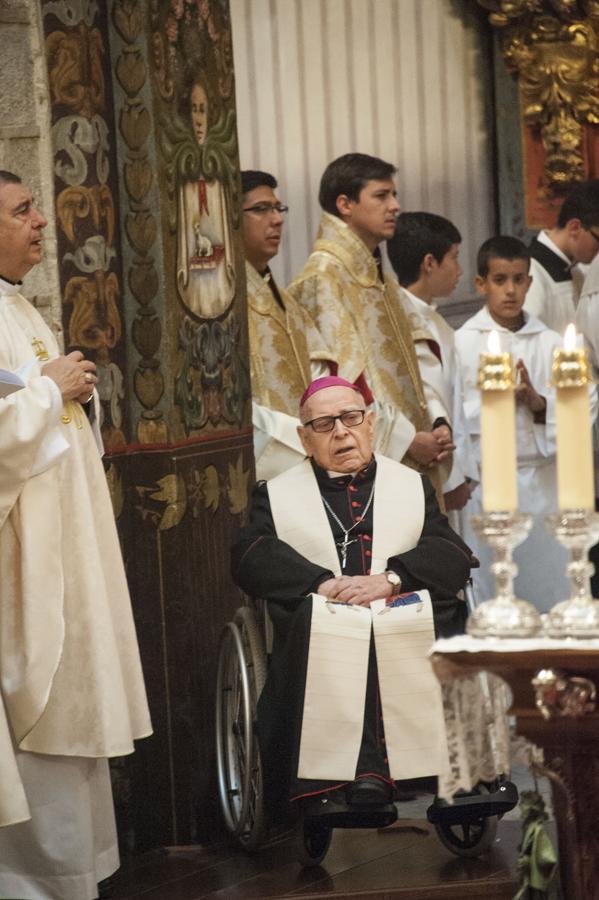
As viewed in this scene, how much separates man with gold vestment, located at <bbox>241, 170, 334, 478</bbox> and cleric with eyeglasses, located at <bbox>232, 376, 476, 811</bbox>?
989mm

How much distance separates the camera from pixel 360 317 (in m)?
7.00

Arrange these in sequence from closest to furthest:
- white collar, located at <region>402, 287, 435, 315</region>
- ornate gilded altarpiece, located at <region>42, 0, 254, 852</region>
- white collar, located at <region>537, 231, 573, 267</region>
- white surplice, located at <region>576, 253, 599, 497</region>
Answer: ornate gilded altarpiece, located at <region>42, 0, 254, 852</region> → white surplice, located at <region>576, 253, 599, 497</region> → white collar, located at <region>402, 287, 435, 315</region> → white collar, located at <region>537, 231, 573, 267</region>

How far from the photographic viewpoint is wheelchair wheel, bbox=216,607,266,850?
5.17 meters

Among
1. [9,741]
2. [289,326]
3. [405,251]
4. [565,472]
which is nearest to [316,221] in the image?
[405,251]

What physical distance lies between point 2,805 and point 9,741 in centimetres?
17

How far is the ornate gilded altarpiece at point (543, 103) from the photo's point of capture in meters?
9.78

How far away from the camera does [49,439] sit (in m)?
4.77

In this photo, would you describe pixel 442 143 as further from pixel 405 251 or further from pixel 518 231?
pixel 405 251

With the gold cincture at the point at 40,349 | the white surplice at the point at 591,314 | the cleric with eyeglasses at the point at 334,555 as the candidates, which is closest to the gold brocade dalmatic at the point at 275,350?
the cleric with eyeglasses at the point at 334,555

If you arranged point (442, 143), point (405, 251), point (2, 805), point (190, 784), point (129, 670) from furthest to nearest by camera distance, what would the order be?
1. point (442, 143)
2. point (405, 251)
3. point (190, 784)
4. point (129, 670)
5. point (2, 805)

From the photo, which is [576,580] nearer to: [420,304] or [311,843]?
[311,843]

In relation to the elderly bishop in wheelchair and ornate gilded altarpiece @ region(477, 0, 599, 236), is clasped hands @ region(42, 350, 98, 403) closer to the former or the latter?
the elderly bishop in wheelchair

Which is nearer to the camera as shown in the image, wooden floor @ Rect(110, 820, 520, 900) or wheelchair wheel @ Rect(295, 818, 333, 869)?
wooden floor @ Rect(110, 820, 520, 900)

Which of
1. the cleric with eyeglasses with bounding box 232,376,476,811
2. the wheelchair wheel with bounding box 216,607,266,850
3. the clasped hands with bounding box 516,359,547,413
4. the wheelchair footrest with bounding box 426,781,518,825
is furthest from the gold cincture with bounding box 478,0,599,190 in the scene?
the wheelchair footrest with bounding box 426,781,518,825
